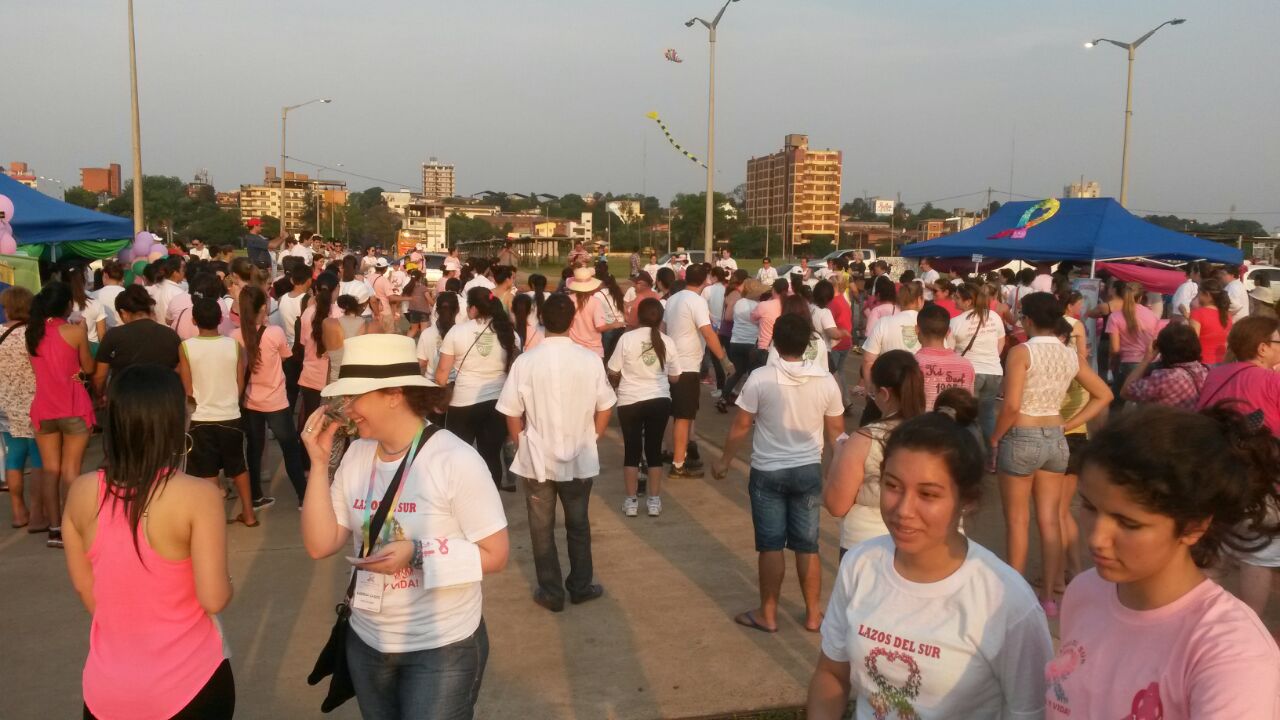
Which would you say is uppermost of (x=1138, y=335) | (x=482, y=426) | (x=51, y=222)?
(x=51, y=222)

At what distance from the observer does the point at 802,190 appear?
132750 mm

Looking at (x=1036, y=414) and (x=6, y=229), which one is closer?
(x=1036, y=414)

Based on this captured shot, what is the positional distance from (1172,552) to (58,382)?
6793mm

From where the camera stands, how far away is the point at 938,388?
5730 millimetres

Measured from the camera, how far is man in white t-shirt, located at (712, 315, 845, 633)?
502 cm

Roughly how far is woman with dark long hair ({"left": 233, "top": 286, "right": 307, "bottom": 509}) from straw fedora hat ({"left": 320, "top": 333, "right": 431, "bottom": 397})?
4.41 m

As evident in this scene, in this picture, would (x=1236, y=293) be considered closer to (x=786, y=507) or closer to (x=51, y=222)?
(x=786, y=507)

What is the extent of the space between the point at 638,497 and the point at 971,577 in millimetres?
5763

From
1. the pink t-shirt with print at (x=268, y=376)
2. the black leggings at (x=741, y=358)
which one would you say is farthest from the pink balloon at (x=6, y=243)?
the black leggings at (x=741, y=358)

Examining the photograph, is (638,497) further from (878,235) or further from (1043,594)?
(878,235)

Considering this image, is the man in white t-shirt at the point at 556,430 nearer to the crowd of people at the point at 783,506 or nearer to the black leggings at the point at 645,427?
the crowd of people at the point at 783,506

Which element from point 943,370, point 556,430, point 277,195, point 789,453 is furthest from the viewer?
point 277,195

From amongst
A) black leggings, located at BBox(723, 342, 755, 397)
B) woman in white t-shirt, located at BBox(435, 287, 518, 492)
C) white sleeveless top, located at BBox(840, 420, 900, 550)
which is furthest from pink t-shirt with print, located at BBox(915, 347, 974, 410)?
black leggings, located at BBox(723, 342, 755, 397)

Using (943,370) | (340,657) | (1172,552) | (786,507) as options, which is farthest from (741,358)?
(1172,552)
